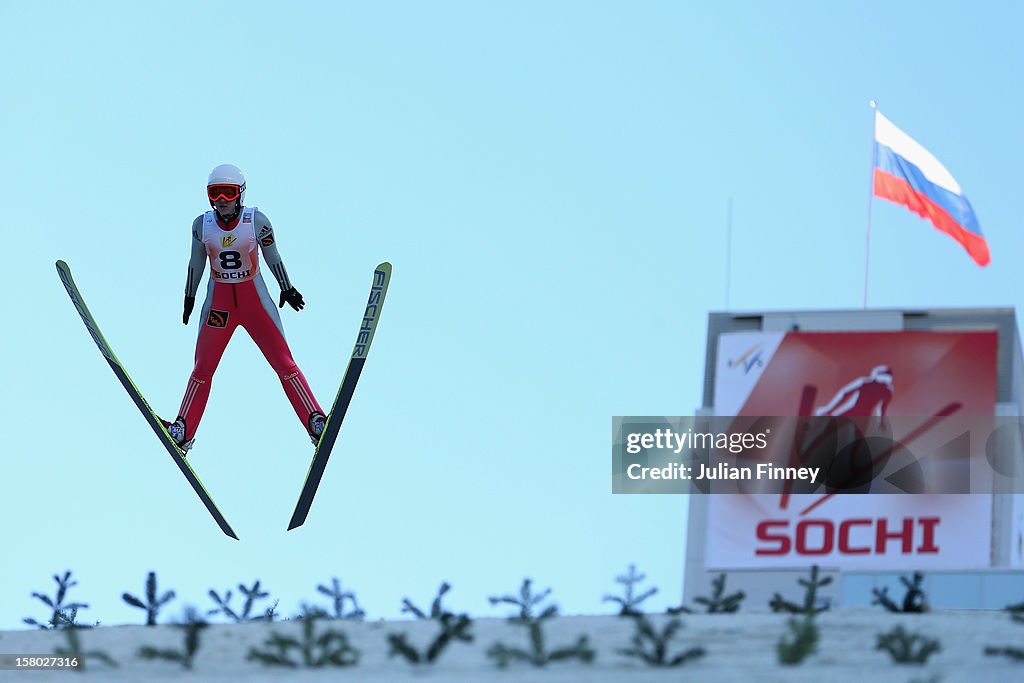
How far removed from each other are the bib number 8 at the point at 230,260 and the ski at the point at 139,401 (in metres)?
1.64

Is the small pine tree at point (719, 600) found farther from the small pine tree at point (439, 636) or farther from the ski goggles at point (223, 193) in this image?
the ski goggles at point (223, 193)

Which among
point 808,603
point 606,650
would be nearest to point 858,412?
point 808,603

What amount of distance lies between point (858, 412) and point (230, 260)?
22.4 m

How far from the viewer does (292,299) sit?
1922 cm

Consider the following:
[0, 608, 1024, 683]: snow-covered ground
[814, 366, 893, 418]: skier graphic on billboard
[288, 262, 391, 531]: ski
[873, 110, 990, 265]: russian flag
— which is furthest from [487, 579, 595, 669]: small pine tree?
[814, 366, 893, 418]: skier graphic on billboard

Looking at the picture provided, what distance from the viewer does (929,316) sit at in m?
39.6

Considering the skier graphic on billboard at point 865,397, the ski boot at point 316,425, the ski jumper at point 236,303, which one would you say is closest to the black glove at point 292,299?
the ski jumper at point 236,303

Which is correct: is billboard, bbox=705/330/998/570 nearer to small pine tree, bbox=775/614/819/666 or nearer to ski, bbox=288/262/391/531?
ski, bbox=288/262/391/531

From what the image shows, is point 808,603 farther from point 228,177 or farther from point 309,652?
point 228,177

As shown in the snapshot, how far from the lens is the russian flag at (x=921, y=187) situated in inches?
1435

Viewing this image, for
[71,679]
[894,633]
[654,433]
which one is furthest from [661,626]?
[654,433]

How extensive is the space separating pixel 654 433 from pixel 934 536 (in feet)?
18.3

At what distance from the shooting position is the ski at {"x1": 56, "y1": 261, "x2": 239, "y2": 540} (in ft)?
62.8

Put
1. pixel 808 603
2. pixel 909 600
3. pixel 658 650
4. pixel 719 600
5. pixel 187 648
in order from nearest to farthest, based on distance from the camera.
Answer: pixel 658 650 → pixel 187 648 → pixel 808 603 → pixel 909 600 → pixel 719 600
